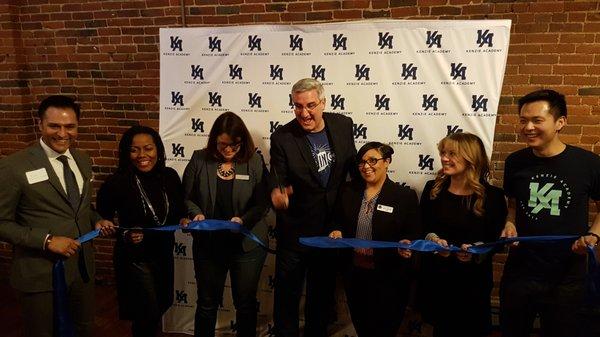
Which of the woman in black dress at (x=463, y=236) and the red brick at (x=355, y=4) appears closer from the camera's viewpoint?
the woman in black dress at (x=463, y=236)

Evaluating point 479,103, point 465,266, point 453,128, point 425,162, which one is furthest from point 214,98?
point 465,266

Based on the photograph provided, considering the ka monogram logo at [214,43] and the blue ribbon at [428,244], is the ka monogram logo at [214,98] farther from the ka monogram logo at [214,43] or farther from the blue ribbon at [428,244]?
the blue ribbon at [428,244]

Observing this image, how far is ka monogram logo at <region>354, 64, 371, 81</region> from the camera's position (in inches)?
127

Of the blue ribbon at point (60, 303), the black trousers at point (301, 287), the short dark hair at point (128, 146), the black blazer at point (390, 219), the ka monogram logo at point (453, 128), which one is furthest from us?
the ka monogram logo at point (453, 128)

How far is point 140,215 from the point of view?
2.64 metres

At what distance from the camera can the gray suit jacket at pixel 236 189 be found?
109 inches

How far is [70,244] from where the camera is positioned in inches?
92.5

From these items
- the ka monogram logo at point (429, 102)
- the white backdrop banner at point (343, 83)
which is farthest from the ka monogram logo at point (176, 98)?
the ka monogram logo at point (429, 102)

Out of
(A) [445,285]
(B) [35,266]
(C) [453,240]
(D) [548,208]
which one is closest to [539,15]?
(D) [548,208]

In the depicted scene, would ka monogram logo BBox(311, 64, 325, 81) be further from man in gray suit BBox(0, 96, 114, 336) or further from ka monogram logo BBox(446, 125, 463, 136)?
man in gray suit BBox(0, 96, 114, 336)

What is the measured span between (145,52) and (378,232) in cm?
257

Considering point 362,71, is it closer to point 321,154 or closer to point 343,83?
point 343,83

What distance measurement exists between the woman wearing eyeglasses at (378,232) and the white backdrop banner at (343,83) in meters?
0.76

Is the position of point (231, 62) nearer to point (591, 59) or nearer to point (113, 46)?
point (113, 46)
